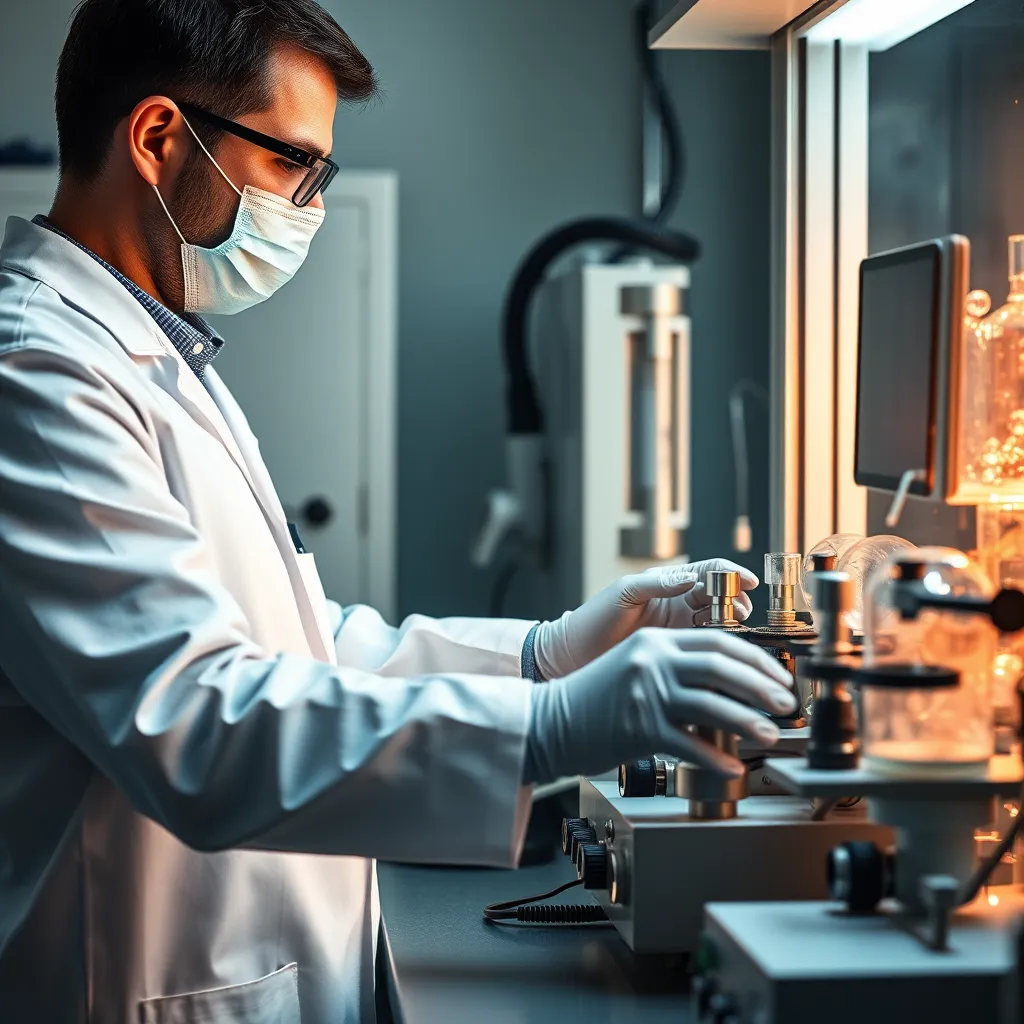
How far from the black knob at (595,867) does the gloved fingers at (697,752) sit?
7.2 inches

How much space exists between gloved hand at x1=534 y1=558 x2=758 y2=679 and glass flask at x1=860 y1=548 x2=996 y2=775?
1.25ft

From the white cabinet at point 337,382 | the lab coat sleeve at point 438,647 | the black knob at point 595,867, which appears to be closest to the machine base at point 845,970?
the black knob at point 595,867

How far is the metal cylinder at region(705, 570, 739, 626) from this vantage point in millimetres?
1103

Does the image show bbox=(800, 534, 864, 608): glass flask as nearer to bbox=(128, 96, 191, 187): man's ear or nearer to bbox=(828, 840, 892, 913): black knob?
bbox=(828, 840, 892, 913): black knob

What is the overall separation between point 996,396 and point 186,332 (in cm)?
77

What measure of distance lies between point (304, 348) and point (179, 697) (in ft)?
6.86

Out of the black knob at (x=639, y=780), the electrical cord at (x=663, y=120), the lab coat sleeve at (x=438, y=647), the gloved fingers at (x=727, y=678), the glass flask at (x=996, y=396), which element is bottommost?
the black knob at (x=639, y=780)

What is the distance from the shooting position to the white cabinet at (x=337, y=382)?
9.35 feet

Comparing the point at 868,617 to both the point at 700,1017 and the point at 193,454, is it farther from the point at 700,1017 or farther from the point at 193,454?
the point at 193,454

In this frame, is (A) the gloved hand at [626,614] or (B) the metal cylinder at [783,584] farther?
(A) the gloved hand at [626,614]

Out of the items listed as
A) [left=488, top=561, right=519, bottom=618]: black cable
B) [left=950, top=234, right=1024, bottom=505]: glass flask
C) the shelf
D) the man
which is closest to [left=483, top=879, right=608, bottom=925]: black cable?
the man

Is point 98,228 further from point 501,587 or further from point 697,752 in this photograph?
point 501,587

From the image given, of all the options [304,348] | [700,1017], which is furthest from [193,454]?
[304,348]

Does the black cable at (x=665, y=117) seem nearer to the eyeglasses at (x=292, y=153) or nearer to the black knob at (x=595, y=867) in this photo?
the eyeglasses at (x=292, y=153)
